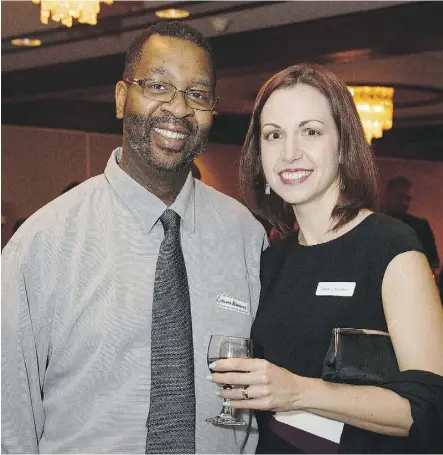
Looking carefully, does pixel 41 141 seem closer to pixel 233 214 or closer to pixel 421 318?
pixel 233 214

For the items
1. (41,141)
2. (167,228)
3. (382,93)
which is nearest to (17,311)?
(167,228)

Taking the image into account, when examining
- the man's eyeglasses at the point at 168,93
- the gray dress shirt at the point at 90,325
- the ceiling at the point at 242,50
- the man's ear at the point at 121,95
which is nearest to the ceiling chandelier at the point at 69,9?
the ceiling at the point at 242,50

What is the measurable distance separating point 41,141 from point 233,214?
895cm

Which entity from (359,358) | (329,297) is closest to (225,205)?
(329,297)

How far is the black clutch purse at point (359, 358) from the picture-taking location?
1969 millimetres

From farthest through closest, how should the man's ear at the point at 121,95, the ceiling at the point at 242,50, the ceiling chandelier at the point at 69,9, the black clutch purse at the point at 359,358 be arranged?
1. the ceiling at the point at 242,50
2. the ceiling chandelier at the point at 69,9
3. the man's ear at the point at 121,95
4. the black clutch purse at the point at 359,358

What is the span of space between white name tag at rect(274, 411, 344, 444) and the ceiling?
184 inches

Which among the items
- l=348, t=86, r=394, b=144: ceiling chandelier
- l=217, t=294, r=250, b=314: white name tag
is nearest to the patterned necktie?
l=217, t=294, r=250, b=314: white name tag

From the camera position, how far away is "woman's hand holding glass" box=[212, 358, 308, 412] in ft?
6.08

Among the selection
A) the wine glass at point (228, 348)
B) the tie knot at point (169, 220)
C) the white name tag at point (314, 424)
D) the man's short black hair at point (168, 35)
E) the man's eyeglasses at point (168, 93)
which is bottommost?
the white name tag at point (314, 424)

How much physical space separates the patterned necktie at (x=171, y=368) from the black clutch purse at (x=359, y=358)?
0.36 metres

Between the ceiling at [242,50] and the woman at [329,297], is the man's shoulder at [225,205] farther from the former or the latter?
the ceiling at [242,50]

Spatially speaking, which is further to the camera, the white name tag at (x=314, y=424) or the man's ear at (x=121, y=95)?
the man's ear at (x=121, y=95)

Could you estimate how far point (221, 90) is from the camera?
988 cm
